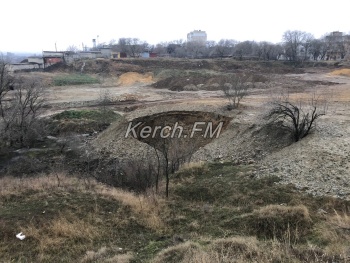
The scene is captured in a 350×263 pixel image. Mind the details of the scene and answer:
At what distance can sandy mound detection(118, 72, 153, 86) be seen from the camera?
55.6 meters

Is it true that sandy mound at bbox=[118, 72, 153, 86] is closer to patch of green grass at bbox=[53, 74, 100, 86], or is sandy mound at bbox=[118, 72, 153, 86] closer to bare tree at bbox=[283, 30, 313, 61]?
patch of green grass at bbox=[53, 74, 100, 86]

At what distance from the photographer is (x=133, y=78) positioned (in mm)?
57812

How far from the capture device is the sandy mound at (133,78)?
182 ft

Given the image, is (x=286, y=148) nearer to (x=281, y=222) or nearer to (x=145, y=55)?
(x=281, y=222)

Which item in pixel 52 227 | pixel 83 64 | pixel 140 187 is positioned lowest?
pixel 140 187

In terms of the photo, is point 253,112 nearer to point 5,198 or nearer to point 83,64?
point 5,198

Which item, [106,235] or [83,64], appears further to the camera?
[83,64]

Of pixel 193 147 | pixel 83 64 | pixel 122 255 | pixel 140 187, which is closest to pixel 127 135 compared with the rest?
pixel 193 147

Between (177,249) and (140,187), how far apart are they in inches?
299

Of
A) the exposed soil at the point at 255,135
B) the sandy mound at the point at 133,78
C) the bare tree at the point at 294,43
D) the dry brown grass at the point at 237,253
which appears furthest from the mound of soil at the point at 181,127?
the bare tree at the point at 294,43

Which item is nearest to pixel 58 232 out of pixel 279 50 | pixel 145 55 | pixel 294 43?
pixel 294 43

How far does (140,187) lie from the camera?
1523 centimetres

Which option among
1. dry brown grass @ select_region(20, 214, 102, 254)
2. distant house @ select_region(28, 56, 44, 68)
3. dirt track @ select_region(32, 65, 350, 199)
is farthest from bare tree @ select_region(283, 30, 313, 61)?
dry brown grass @ select_region(20, 214, 102, 254)

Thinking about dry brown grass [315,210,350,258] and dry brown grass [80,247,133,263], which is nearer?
dry brown grass [315,210,350,258]
